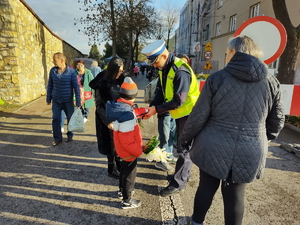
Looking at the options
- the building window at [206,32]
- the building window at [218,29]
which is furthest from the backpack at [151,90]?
the building window at [206,32]

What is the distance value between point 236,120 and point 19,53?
8.87m

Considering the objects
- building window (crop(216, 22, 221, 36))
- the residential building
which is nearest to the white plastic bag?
the residential building

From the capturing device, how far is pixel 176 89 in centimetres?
260

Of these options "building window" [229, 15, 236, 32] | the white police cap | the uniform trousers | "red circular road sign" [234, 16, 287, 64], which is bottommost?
the uniform trousers

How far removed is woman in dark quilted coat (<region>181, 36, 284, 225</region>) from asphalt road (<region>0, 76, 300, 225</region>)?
0.96 meters

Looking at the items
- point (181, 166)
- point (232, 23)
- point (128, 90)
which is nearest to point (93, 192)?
point (181, 166)

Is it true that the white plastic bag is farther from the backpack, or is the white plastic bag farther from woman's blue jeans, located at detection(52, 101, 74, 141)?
the backpack

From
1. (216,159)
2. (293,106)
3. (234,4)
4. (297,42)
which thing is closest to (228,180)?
(216,159)

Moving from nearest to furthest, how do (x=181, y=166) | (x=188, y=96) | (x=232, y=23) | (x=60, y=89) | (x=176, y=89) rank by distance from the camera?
(x=176, y=89), (x=188, y=96), (x=181, y=166), (x=60, y=89), (x=232, y=23)

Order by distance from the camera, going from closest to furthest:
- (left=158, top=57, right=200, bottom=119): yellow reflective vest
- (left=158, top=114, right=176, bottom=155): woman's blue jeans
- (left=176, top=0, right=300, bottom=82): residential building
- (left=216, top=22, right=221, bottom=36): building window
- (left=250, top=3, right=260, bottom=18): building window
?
(left=158, top=57, right=200, bottom=119): yellow reflective vest, (left=158, top=114, right=176, bottom=155): woman's blue jeans, (left=176, top=0, right=300, bottom=82): residential building, (left=250, top=3, right=260, bottom=18): building window, (left=216, top=22, right=221, bottom=36): building window

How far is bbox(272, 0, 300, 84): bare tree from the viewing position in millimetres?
7039

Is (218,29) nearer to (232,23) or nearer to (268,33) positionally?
(232,23)

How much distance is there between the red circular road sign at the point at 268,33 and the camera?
3.32m

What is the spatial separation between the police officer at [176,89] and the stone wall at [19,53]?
24.1 ft
